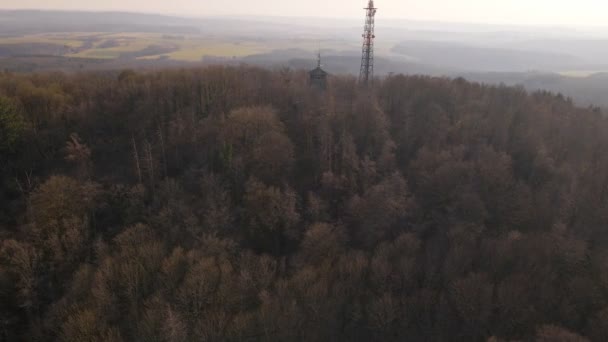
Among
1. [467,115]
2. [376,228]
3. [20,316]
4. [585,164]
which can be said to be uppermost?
[467,115]

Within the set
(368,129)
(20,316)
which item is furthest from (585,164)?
(20,316)

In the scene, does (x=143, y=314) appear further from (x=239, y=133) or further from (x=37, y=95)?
(x=37, y=95)

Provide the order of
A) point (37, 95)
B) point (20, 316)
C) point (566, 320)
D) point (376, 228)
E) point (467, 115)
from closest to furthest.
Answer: point (566, 320), point (20, 316), point (376, 228), point (37, 95), point (467, 115)

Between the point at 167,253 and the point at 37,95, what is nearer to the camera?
the point at 167,253

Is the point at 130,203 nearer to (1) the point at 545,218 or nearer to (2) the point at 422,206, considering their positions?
(2) the point at 422,206

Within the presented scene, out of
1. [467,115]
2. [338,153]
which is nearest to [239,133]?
[338,153]

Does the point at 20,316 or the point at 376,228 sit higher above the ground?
the point at 376,228

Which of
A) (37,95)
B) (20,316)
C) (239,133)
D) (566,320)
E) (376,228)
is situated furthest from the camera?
(37,95)
